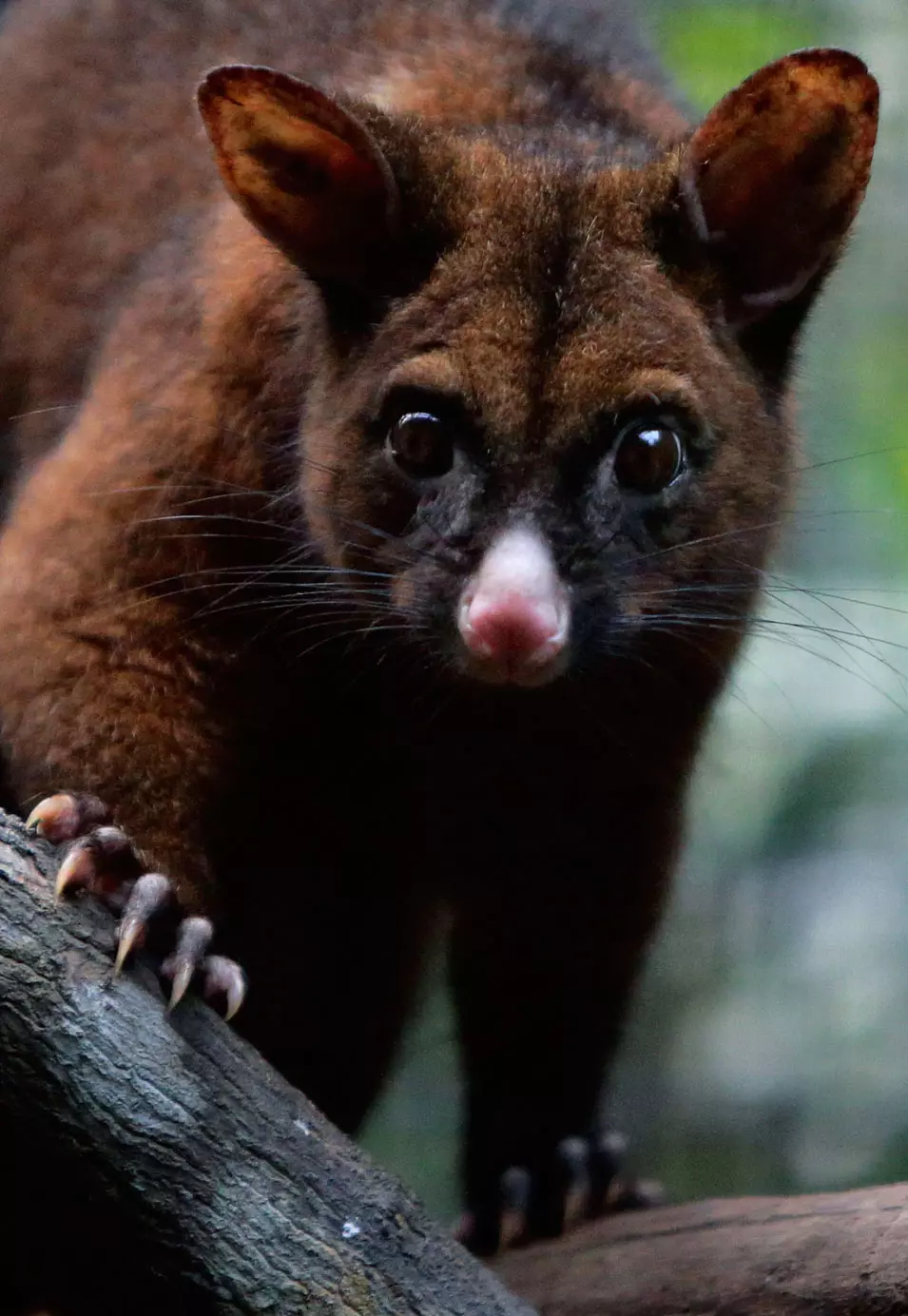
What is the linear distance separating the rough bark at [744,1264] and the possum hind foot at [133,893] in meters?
0.88

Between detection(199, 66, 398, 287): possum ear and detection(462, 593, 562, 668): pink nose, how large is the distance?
2.19 feet

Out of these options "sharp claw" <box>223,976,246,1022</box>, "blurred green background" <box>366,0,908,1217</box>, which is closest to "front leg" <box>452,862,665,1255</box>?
"blurred green background" <box>366,0,908,1217</box>

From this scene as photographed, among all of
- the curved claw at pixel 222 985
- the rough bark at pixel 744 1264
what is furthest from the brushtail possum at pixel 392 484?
the rough bark at pixel 744 1264

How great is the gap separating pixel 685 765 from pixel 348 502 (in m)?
0.93

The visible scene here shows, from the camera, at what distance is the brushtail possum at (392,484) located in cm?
257

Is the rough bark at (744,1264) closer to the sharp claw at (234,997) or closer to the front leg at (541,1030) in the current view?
the front leg at (541,1030)

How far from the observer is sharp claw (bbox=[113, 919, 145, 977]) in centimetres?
229

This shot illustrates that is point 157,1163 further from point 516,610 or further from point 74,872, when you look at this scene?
point 516,610

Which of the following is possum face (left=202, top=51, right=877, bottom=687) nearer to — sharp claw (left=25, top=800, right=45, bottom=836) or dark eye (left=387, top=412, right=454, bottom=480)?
dark eye (left=387, top=412, right=454, bottom=480)

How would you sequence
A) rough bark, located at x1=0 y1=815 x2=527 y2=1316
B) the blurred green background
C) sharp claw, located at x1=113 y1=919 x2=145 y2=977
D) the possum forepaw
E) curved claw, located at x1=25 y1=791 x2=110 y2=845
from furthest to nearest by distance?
the blurred green background < the possum forepaw < curved claw, located at x1=25 y1=791 x2=110 y2=845 < sharp claw, located at x1=113 y1=919 x2=145 y2=977 < rough bark, located at x1=0 y1=815 x2=527 y2=1316

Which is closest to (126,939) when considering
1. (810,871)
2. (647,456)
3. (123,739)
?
(123,739)

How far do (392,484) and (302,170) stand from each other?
0.47 meters

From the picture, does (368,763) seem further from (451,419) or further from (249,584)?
(451,419)

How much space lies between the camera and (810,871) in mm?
4754
